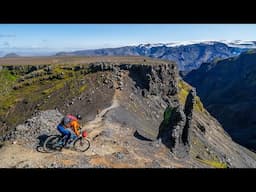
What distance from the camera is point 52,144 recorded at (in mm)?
19969

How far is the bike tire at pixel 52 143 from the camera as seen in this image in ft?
64.2

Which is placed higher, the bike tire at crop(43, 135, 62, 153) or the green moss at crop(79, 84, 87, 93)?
the bike tire at crop(43, 135, 62, 153)

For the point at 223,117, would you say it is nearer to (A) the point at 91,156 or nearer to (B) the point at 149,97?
(B) the point at 149,97

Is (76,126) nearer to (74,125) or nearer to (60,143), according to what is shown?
(74,125)

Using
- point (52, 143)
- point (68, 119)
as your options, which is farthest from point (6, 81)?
point (68, 119)

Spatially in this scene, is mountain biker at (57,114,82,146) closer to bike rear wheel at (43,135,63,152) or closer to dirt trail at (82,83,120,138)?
bike rear wheel at (43,135,63,152)

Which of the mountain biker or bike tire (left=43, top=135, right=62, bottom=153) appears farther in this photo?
bike tire (left=43, top=135, right=62, bottom=153)

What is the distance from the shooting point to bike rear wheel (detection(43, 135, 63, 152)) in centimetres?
1953

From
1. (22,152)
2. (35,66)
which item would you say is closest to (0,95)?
(35,66)

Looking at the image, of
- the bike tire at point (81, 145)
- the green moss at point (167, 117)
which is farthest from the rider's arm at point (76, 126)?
the green moss at point (167, 117)

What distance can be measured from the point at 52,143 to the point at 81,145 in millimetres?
1576

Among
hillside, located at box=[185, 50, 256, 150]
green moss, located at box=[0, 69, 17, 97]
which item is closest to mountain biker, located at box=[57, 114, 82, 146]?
green moss, located at box=[0, 69, 17, 97]

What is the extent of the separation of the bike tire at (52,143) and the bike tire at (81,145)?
2.97ft
